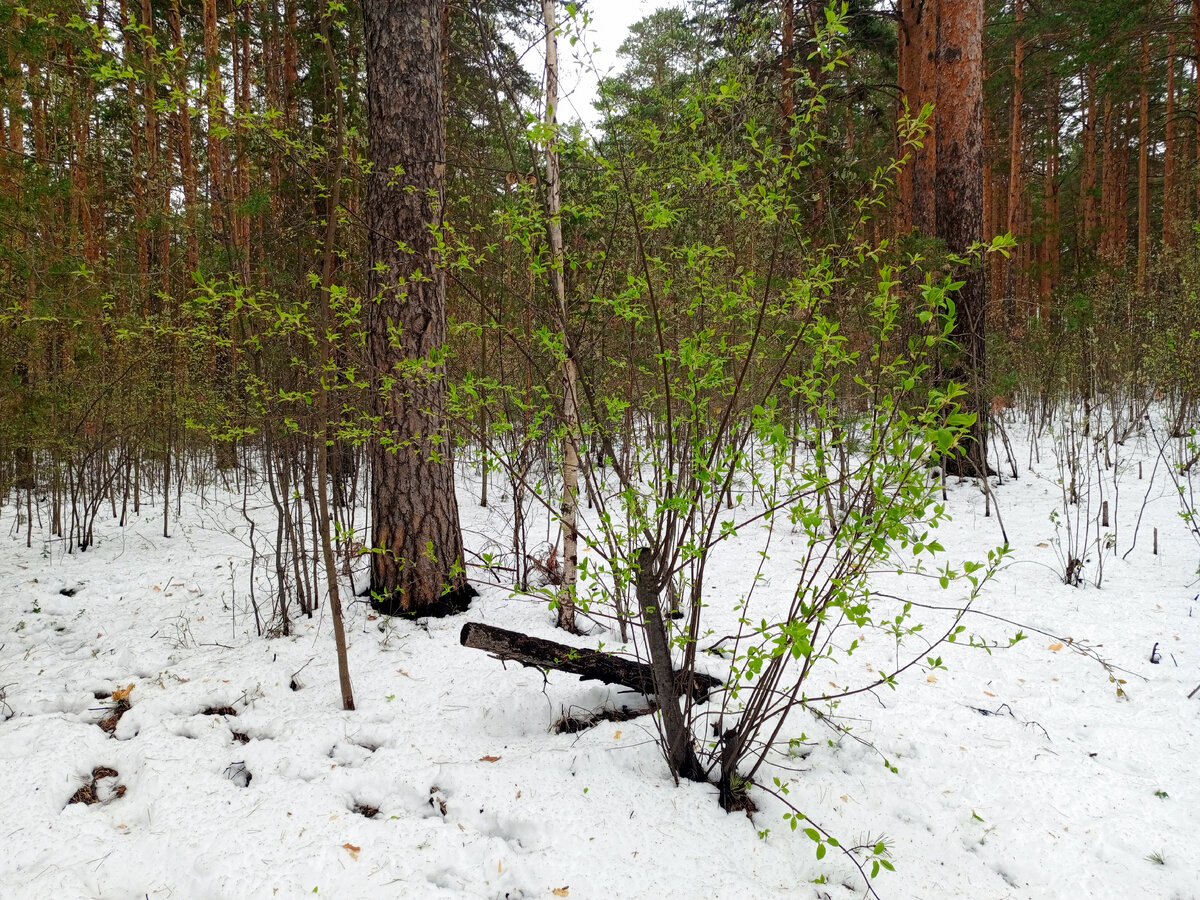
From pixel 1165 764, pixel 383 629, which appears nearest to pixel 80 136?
pixel 383 629

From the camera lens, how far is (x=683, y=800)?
200cm

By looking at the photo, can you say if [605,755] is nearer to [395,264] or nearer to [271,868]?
[271,868]

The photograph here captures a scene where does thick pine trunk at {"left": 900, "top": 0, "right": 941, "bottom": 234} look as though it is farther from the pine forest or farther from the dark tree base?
the dark tree base

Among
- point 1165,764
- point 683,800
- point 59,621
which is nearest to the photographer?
point 683,800

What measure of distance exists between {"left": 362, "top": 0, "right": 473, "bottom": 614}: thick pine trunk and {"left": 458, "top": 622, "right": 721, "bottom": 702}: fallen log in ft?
3.33

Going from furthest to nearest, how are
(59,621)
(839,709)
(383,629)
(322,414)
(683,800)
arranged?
(59,621) → (383,629) → (839,709) → (322,414) → (683,800)

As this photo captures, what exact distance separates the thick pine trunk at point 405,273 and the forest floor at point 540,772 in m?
0.48

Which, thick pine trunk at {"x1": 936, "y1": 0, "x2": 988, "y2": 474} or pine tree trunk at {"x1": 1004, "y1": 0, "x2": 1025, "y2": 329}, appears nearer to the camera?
thick pine trunk at {"x1": 936, "y1": 0, "x2": 988, "y2": 474}

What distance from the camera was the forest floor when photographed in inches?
68.8

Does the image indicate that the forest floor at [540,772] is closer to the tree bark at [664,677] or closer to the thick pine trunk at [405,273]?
the tree bark at [664,677]

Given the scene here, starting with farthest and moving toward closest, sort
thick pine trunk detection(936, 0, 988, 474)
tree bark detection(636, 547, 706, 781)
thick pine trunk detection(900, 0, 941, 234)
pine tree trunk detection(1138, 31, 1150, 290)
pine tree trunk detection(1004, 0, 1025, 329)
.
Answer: pine tree trunk detection(1004, 0, 1025, 329) < pine tree trunk detection(1138, 31, 1150, 290) < thick pine trunk detection(900, 0, 941, 234) < thick pine trunk detection(936, 0, 988, 474) < tree bark detection(636, 547, 706, 781)

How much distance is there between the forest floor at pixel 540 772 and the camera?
175 cm

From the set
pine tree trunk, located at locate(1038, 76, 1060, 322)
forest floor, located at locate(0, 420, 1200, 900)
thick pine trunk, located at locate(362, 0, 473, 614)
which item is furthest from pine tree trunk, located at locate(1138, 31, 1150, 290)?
thick pine trunk, located at locate(362, 0, 473, 614)

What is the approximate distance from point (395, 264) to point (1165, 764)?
4.08 metres
